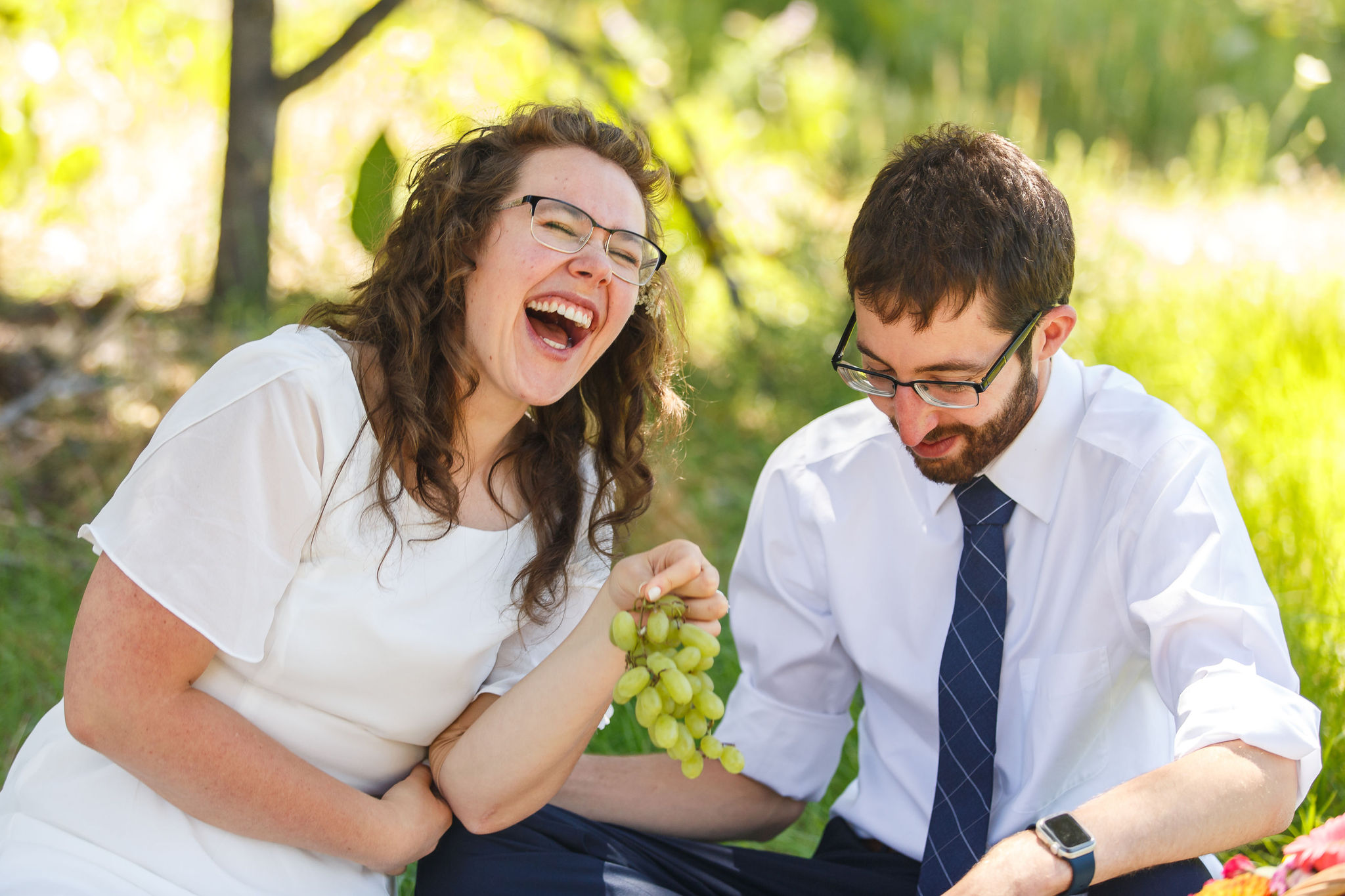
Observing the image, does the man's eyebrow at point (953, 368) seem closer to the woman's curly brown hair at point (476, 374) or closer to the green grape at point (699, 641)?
the woman's curly brown hair at point (476, 374)

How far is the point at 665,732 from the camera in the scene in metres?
1.39

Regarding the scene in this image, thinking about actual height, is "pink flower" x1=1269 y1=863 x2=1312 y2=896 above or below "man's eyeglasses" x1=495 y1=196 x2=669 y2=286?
below

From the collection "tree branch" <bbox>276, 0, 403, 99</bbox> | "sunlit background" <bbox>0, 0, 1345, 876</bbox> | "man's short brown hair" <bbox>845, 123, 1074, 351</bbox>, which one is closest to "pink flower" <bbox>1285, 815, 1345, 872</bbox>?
"man's short brown hair" <bbox>845, 123, 1074, 351</bbox>

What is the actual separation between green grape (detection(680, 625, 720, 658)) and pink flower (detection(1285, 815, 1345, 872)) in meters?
0.64

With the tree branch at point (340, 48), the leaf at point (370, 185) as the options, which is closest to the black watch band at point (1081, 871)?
the leaf at point (370, 185)

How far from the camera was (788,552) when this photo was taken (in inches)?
82.5

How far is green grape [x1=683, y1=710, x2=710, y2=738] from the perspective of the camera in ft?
4.75

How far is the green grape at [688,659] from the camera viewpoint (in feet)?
4.59

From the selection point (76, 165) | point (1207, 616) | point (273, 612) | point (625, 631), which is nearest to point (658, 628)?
point (625, 631)

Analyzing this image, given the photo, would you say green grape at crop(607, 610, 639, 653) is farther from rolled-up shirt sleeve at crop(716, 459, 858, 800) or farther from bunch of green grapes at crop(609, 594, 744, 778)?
rolled-up shirt sleeve at crop(716, 459, 858, 800)

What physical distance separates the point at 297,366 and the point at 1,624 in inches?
Answer: 73.2

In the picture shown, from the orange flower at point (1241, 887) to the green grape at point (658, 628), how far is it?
64 centimetres

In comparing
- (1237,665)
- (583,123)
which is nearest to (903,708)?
(1237,665)

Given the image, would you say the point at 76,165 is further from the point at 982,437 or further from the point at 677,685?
the point at 677,685
